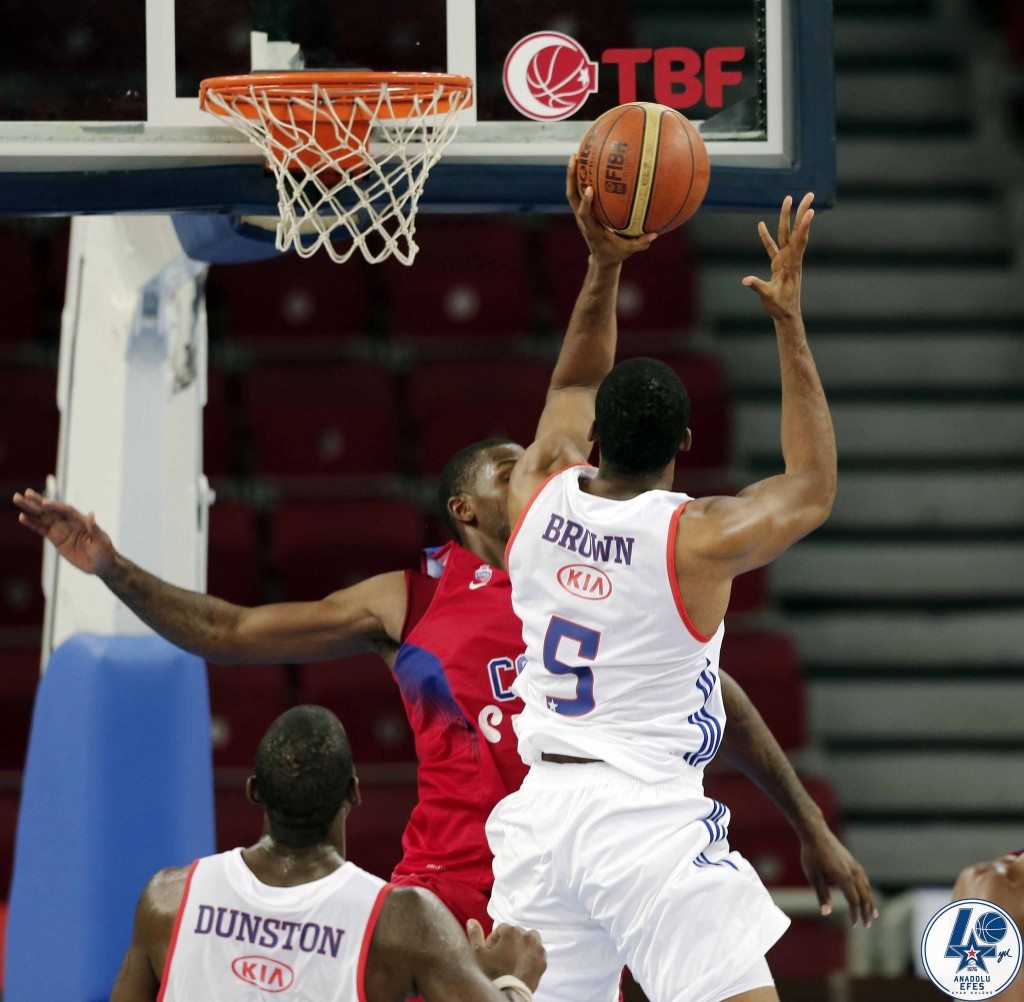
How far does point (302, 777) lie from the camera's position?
3.28 metres

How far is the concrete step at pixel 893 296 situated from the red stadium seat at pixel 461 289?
104 centimetres

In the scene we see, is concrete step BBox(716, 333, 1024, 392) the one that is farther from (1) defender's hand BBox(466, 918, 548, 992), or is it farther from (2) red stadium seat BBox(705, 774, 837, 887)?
Result: (1) defender's hand BBox(466, 918, 548, 992)

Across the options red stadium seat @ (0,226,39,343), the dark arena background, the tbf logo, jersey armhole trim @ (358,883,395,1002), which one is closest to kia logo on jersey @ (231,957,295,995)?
jersey armhole trim @ (358,883,395,1002)

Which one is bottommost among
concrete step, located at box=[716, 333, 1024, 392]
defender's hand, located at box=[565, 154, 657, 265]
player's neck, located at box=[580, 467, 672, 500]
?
player's neck, located at box=[580, 467, 672, 500]

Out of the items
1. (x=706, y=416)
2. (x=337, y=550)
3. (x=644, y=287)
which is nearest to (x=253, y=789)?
(x=337, y=550)

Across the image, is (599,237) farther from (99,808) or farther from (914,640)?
(914,640)

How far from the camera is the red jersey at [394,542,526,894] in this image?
424 centimetres

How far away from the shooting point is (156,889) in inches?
133

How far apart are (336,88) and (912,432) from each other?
5083 millimetres

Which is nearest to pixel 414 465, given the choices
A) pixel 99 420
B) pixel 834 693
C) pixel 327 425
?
pixel 327 425

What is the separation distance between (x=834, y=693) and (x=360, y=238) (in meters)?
4.44

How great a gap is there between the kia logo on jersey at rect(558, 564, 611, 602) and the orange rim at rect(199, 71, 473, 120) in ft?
4.15

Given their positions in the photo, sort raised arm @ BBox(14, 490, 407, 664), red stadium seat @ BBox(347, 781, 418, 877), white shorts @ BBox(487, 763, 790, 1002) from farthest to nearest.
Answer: red stadium seat @ BBox(347, 781, 418, 877) < raised arm @ BBox(14, 490, 407, 664) < white shorts @ BBox(487, 763, 790, 1002)

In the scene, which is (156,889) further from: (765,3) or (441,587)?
(765,3)
